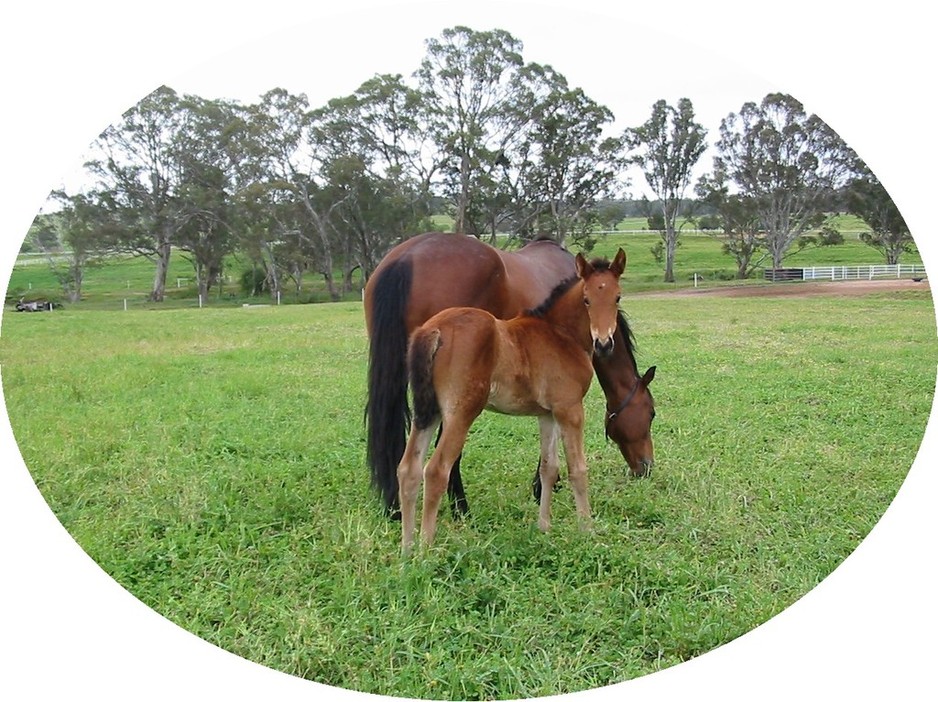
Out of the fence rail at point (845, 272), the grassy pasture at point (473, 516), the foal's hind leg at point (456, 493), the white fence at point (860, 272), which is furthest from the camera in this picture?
the fence rail at point (845, 272)

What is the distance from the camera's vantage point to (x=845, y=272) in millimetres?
9891

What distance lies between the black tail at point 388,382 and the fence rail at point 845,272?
478 centimetres

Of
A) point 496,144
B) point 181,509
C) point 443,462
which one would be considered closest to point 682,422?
point 496,144

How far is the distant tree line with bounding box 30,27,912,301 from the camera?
561 centimetres

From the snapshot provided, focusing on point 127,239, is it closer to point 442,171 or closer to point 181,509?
point 442,171

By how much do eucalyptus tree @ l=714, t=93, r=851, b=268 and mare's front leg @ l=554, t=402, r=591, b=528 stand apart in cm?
274

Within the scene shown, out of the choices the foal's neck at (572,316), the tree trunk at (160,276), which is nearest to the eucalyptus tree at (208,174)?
the tree trunk at (160,276)

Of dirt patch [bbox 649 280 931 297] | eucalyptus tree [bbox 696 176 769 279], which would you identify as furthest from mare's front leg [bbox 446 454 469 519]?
dirt patch [bbox 649 280 931 297]

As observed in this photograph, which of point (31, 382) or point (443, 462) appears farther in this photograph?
point (31, 382)

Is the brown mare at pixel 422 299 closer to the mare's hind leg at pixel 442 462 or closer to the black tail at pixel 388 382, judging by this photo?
the black tail at pixel 388 382

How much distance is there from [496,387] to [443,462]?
1.66 ft

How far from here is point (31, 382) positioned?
7.45m

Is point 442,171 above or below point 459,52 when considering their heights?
below

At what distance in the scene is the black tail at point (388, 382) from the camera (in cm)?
414
